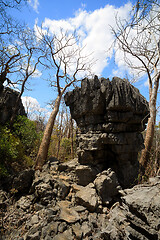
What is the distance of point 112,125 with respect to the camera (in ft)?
17.2

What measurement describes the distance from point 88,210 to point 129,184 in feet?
6.87

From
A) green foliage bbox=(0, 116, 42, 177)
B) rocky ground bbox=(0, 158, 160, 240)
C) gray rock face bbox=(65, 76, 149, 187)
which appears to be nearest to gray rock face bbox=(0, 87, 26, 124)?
green foliage bbox=(0, 116, 42, 177)

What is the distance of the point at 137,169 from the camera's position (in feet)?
18.7

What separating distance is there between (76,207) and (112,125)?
3.26 m

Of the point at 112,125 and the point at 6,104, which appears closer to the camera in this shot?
the point at 112,125

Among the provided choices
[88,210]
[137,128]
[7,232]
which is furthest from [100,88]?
[7,232]

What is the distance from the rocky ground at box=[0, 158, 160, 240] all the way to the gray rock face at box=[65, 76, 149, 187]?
0.75m

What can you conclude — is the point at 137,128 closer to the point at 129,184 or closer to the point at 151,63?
the point at 129,184

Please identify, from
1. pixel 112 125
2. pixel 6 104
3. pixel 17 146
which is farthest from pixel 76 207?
pixel 6 104

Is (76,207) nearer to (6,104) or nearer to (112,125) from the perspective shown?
(112,125)

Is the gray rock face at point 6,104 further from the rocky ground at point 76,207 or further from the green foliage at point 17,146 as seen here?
the rocky ground at point 76,207

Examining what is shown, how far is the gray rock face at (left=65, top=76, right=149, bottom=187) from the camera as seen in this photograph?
5.18 meters

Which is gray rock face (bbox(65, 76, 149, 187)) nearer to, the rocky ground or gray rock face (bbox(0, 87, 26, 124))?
the rocky ground

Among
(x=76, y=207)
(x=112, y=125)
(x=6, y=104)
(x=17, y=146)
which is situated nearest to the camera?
(x=76, y=207)
